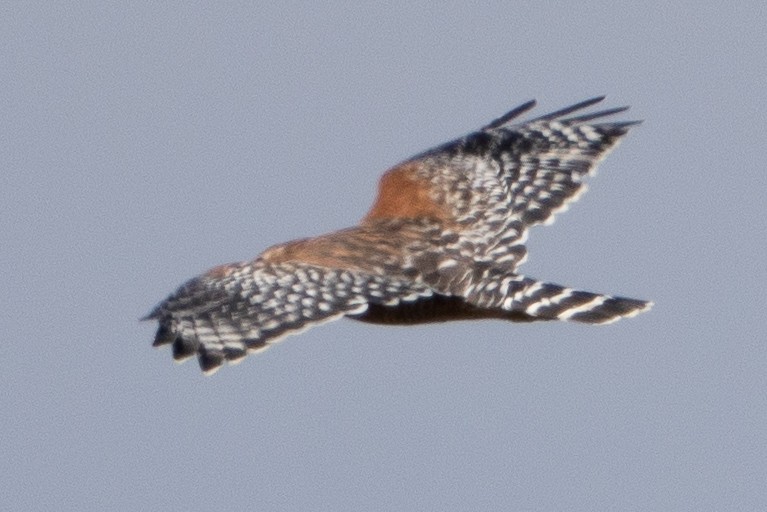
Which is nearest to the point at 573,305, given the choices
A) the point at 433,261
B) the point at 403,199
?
the point at 433,261

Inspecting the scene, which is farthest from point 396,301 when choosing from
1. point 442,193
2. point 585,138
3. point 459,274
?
point 585,138

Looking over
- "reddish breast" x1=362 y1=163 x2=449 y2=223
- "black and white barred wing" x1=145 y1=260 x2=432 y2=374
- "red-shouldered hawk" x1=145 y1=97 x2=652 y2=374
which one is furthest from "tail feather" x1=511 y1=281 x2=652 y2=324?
"reddish breast" x1=362 y1=163 x2=449 y2=223

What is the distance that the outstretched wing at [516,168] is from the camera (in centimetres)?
1978

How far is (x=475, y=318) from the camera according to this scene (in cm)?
1870

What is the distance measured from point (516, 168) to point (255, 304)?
→ 3.79 metres

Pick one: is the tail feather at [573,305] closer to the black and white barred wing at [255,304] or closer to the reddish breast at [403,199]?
the black and white barred wing at [255,304]

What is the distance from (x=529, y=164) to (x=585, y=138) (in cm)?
60

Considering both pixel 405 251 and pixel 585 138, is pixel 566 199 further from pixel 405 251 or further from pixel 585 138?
pixel 405 251

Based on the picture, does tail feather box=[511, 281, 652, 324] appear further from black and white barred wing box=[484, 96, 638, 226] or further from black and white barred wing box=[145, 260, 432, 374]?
black and white barred wing box=[484, 96, 638, 226]

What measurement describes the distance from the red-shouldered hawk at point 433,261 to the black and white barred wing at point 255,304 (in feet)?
0.03

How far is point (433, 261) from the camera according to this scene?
18.7 meters

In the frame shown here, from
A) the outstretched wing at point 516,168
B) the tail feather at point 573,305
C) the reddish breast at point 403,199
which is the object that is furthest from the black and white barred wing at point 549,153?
the tail feather at point 573,305

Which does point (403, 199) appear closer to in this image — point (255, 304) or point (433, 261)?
point (433, 261)

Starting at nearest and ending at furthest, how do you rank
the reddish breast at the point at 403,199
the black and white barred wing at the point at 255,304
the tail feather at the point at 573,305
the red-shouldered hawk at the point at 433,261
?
the black and white barred wing at the point at 255,304 < the red-shouldered hawk at the point at 433,261 < the tail feather at the point at 573,305 < the reddish breast at the point at 403,199
